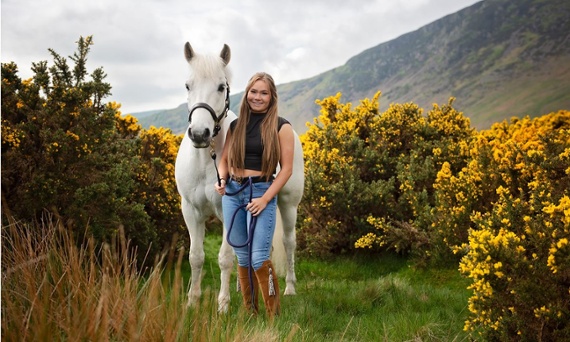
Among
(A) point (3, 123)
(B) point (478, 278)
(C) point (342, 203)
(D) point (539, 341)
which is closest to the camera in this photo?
(D) point (539, 341)

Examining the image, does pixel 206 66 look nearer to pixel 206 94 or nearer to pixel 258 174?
pixel 206 94

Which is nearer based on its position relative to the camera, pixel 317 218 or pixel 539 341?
pixel 539 341

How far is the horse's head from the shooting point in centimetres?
382

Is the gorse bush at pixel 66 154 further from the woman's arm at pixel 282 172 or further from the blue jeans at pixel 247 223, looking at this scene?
the woman's arm at pixel 282 172

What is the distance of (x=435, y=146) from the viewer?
866cm

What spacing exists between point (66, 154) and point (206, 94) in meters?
2.86

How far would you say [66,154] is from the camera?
19.5ft

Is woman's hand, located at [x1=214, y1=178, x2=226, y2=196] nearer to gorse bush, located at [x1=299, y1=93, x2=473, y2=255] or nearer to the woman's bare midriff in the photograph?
the woman's bare midriff

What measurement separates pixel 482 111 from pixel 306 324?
185m

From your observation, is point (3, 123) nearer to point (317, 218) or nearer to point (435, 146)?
point (317, 218)

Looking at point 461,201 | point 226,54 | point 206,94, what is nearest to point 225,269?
point 206,94

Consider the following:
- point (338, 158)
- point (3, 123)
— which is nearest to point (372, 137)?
point (338, 158)

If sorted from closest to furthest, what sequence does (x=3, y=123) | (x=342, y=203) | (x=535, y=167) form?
(x=535, y=167)
(x=3, y=123)
(x=342, y=203)

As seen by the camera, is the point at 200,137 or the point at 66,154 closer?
the point at 200,137
